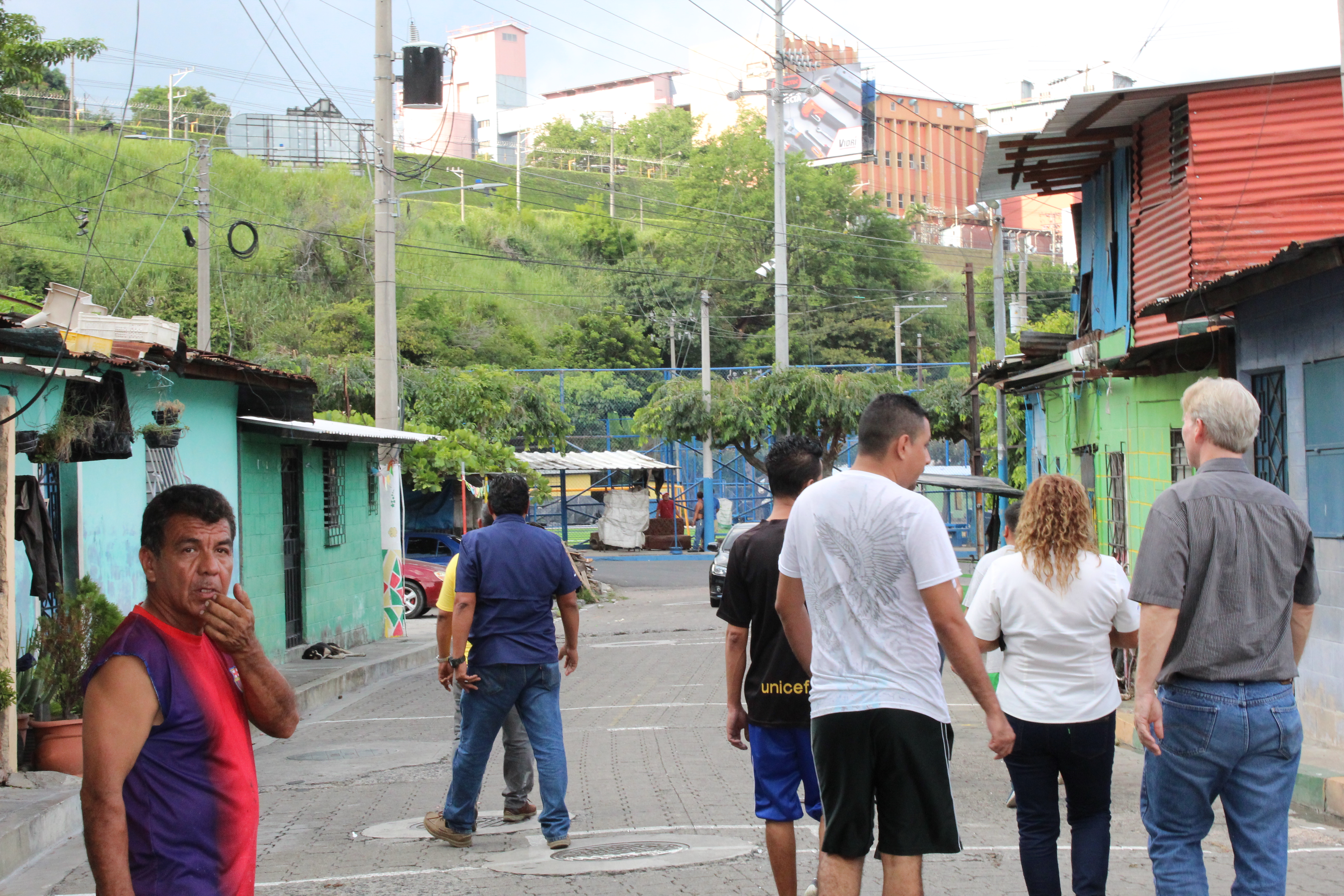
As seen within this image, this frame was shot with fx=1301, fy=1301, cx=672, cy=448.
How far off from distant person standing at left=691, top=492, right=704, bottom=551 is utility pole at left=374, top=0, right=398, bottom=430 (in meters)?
19.3

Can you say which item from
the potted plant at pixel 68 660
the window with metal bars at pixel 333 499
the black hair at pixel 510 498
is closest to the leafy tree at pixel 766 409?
the window with metal bars at pixel 333 499

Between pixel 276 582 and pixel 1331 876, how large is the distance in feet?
38.5

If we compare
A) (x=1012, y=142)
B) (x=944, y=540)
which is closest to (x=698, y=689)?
(x=1012, y=142)

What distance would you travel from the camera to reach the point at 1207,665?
4.29 m

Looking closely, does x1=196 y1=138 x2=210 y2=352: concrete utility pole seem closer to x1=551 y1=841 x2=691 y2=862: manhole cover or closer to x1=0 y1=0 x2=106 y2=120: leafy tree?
x1=0 y1=0 x2=106 y2=120: leafy tree

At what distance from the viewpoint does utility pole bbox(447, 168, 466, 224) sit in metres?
71.5

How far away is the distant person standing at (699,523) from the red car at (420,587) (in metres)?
15.7

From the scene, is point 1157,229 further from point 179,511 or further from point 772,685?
point 179,511

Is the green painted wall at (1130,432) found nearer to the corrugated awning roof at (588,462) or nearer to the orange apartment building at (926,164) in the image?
the corrugated awning roof at (588,462)

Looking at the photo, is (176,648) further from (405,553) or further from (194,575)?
(405,553)

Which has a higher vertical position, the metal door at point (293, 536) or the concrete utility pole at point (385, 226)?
the concrete utility pole at point (385, 226)

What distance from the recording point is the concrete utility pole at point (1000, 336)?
2484 centimetres

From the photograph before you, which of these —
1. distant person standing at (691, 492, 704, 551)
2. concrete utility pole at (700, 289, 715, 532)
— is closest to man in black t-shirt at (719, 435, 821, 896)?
concrete utility pole at (700, 289, 715, 532)

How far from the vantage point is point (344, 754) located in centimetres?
1027
